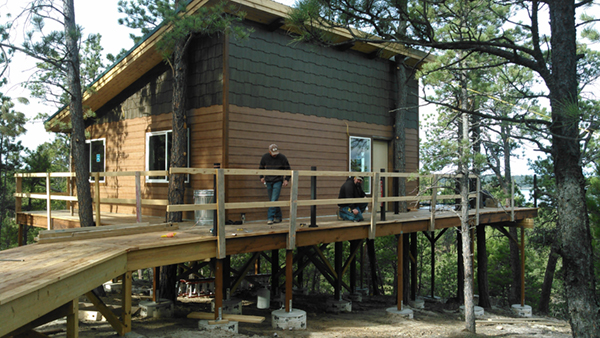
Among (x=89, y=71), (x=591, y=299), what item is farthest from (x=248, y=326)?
(x=89, y=71)

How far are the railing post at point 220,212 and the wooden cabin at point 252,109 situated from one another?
2.37 m

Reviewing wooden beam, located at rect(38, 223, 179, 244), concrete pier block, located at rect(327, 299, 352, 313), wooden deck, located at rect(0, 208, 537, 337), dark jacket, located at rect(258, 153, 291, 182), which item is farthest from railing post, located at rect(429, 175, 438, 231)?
wooden beam, located at rect(38, 223, 179, 244)

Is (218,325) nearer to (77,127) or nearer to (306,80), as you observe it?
(77,127)

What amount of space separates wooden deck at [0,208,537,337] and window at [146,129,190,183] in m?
2.25

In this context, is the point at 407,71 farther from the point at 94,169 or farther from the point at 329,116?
the point at 94,169

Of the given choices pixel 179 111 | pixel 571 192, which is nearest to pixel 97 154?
pixel 179 111

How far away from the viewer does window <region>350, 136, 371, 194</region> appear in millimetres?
11773

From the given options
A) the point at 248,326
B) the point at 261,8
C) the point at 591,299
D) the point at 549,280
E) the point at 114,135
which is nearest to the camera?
the point at 591,299

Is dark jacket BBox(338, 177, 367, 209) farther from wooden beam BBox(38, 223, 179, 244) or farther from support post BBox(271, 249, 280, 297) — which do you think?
wooden beam BBox(38, 223, 179, 244)

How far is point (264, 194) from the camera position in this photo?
9.66 metres

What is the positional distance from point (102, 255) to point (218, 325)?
2.29m

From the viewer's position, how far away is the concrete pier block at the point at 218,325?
6.57 metres

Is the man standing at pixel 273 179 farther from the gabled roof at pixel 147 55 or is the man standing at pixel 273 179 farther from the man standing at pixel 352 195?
the gabled roof at pixel 147 55

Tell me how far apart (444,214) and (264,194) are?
489cm
